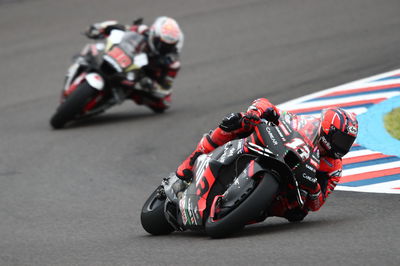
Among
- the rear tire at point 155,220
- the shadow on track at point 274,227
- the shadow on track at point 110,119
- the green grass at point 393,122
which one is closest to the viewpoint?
the shadow on track at point 274,227

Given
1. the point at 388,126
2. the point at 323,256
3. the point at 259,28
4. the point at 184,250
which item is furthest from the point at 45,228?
the point at 259,28

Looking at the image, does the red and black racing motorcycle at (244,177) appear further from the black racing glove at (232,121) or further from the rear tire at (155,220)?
the rear tire at (155,220)

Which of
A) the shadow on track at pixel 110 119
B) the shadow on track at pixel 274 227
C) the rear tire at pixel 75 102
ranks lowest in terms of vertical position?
the shadow on track at pixel 110 119

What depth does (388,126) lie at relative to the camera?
954cm

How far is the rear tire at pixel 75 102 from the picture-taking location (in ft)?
36.7

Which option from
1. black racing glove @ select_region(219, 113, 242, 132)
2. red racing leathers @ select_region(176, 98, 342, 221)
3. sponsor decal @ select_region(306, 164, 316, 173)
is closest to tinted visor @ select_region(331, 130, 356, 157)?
red racing leathers @ select_region(176, 98, 342, 221)

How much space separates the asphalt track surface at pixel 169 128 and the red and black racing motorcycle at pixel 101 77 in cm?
32

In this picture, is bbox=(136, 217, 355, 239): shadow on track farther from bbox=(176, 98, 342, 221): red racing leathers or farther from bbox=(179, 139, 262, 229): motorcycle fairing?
bbox=(179, 139, 262, 229): motorcycle fairing

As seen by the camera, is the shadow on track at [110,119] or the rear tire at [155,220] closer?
the rear tire at [155,220]

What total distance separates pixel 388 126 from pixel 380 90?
76.7 inches

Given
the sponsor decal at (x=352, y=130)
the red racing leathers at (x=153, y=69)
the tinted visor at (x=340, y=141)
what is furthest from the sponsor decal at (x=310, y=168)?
the red racing leathers at (x=153, y=69)

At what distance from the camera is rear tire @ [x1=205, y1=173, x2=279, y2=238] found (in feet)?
18.1

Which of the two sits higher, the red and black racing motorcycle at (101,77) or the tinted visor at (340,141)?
the tinted visor at (340,141)

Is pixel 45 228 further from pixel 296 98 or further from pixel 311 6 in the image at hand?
pixel 311 6
